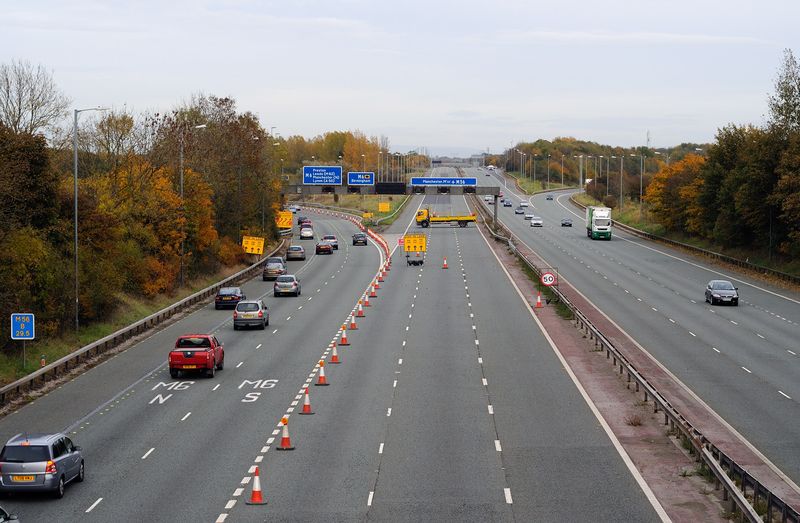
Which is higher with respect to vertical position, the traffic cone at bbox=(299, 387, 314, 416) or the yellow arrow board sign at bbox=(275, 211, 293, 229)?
the yellow arrow board sign at bbox=(275, 211, 293, 229)

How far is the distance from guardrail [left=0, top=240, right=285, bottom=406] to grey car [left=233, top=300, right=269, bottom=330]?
14.1ft

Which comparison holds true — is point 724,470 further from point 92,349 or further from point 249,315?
point 249,315

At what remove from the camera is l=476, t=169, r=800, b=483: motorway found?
31.5 meters

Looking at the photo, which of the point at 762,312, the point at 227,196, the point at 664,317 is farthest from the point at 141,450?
the point at 227,196

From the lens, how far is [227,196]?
89.8 m

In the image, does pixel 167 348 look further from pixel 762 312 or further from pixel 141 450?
pixel 762 312

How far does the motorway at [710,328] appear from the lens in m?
31.5

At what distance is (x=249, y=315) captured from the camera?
2007 inches

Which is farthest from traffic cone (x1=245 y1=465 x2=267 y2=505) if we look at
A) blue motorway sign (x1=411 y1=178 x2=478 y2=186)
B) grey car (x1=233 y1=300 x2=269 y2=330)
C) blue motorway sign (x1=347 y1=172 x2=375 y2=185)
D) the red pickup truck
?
blue motorway sign (x1=347 y1=172 x2=375 y2=185)

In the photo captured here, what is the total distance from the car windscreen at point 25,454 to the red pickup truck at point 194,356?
50.9 feet

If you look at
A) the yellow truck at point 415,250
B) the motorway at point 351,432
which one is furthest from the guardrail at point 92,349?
the yellow truck at point 415,250

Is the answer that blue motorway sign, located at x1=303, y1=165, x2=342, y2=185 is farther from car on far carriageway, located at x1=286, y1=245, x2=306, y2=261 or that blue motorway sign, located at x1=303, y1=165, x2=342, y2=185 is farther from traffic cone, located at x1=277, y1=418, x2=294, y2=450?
traffic cone, located at x1=277, y1=418, x2=294, y2=450

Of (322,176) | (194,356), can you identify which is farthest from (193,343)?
(322,176)

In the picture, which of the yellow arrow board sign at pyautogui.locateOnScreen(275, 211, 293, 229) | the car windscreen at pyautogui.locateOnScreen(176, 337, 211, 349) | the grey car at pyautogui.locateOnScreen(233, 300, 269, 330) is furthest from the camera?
the yellow arrow board sign at pyautogui.locateOnScreen(275, 211, 293, 229)
